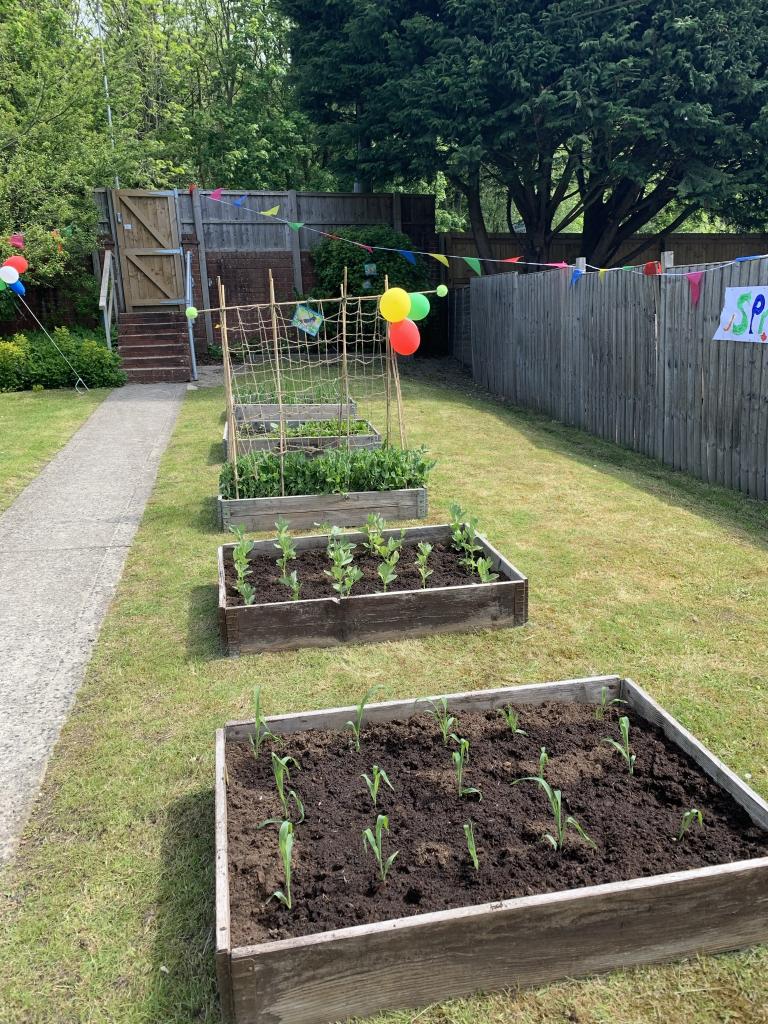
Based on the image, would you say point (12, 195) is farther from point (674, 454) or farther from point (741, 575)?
point (741, 575)

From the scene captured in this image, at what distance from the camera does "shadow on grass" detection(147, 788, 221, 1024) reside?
82.7 inches

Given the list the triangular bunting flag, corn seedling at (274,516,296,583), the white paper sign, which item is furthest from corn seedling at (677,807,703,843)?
the triangular bunting flag

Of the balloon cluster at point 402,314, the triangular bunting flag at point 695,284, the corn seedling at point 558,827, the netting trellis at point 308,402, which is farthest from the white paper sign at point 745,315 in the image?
the corn seedling at point 558,827

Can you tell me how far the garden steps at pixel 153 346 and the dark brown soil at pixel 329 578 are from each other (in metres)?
10.4

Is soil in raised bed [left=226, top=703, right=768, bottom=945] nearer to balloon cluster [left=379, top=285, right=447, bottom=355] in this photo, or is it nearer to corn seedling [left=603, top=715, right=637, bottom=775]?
corn seedling [left=603, top=715, right=637, bottom=775]

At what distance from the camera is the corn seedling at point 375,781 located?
2.64 meters

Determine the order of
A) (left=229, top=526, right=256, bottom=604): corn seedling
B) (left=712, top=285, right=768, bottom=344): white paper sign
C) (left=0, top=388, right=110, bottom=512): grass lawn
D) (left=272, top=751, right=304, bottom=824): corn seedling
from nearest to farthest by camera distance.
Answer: (left=272, top=751, right=304, bottom=824): corn seedling < (left=229, top=526, right=256, bottom=604): corn seedling < (left=712, top=285, right=768, bottom=344): white paper sign < (left=0, top=388, right=110, bottom=512): grass lawn

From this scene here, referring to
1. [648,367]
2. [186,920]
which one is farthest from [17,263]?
[186,920]

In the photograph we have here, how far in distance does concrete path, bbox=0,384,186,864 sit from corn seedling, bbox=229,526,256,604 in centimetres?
86

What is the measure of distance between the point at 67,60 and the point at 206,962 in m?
19.2

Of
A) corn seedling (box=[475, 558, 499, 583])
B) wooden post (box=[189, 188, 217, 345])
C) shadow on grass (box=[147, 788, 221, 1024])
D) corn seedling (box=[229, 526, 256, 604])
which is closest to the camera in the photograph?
shadow on grass (box=[147, 788, 221, 1024])

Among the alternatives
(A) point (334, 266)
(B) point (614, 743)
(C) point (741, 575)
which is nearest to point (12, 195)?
(A) point (334, 266)

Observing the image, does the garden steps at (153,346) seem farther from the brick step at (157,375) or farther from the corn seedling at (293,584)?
the corn seedling at (293,584)

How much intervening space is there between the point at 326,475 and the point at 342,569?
1.85 meters
